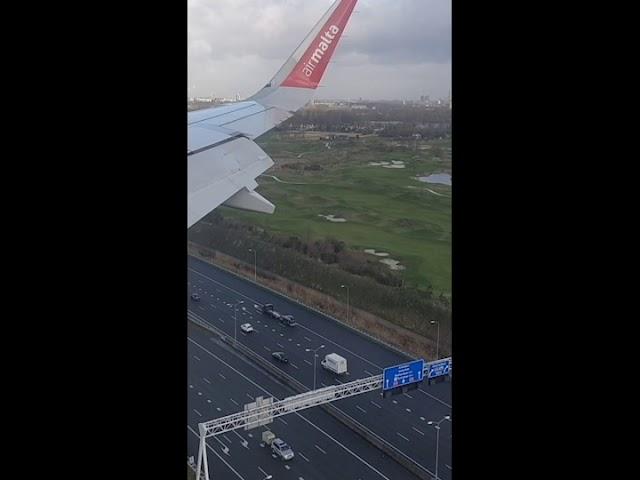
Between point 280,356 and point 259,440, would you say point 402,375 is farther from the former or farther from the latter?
point 259,440

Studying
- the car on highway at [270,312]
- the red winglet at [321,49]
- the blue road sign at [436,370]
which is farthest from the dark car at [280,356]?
the red winglet at [321,49]

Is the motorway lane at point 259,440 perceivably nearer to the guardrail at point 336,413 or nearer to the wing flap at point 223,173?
the guardrail at point 336,413

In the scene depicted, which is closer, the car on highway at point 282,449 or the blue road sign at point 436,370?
the car on highway at point 282,449

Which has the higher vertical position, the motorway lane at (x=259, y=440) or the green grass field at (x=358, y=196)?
the green grass field at (x=358, y=196)

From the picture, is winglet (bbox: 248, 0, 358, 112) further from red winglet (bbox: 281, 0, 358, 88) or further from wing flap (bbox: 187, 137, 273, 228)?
wing flap (bbox: 187, 137, 273, 228)
